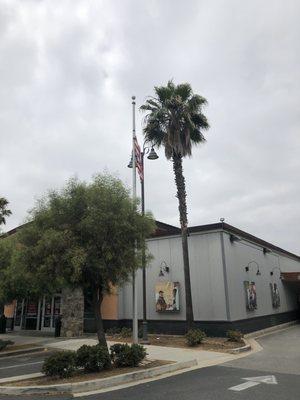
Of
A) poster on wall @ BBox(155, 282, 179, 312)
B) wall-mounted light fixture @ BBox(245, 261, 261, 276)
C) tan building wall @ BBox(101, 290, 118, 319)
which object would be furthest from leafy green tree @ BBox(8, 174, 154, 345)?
wall-mounted light fixture @ BBox(245, 261, 261, 276)

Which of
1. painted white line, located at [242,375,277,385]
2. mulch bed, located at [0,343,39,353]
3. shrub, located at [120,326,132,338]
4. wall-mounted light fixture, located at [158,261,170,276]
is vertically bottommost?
painted white line, located at [242,375,277,385]

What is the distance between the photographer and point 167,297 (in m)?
22.5

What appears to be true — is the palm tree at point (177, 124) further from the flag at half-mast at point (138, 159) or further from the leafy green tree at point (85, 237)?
the leafy green tree at point (85, 237)

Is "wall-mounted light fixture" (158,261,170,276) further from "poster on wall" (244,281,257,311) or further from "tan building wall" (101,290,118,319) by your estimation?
"poster on wall" (244,281,257,311)

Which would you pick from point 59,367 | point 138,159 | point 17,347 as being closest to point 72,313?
point 17,347

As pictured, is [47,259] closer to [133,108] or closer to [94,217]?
[94,217]

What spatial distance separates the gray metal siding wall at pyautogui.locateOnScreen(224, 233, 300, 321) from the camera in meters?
21.8

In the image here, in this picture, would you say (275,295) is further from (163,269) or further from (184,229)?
(184,229)

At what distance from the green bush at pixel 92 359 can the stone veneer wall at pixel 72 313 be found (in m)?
12.4

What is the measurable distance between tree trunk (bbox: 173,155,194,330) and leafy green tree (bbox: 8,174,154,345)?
24.8 ft

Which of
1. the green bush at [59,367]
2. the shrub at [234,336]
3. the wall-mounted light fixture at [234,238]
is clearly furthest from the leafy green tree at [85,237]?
the wall-mounted light fixture at [234,238]

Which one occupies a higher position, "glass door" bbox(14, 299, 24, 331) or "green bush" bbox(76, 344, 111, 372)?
"glass door" bbox(14, 299, 24, 331)

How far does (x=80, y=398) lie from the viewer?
30.0 ft

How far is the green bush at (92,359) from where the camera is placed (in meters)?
11.2
